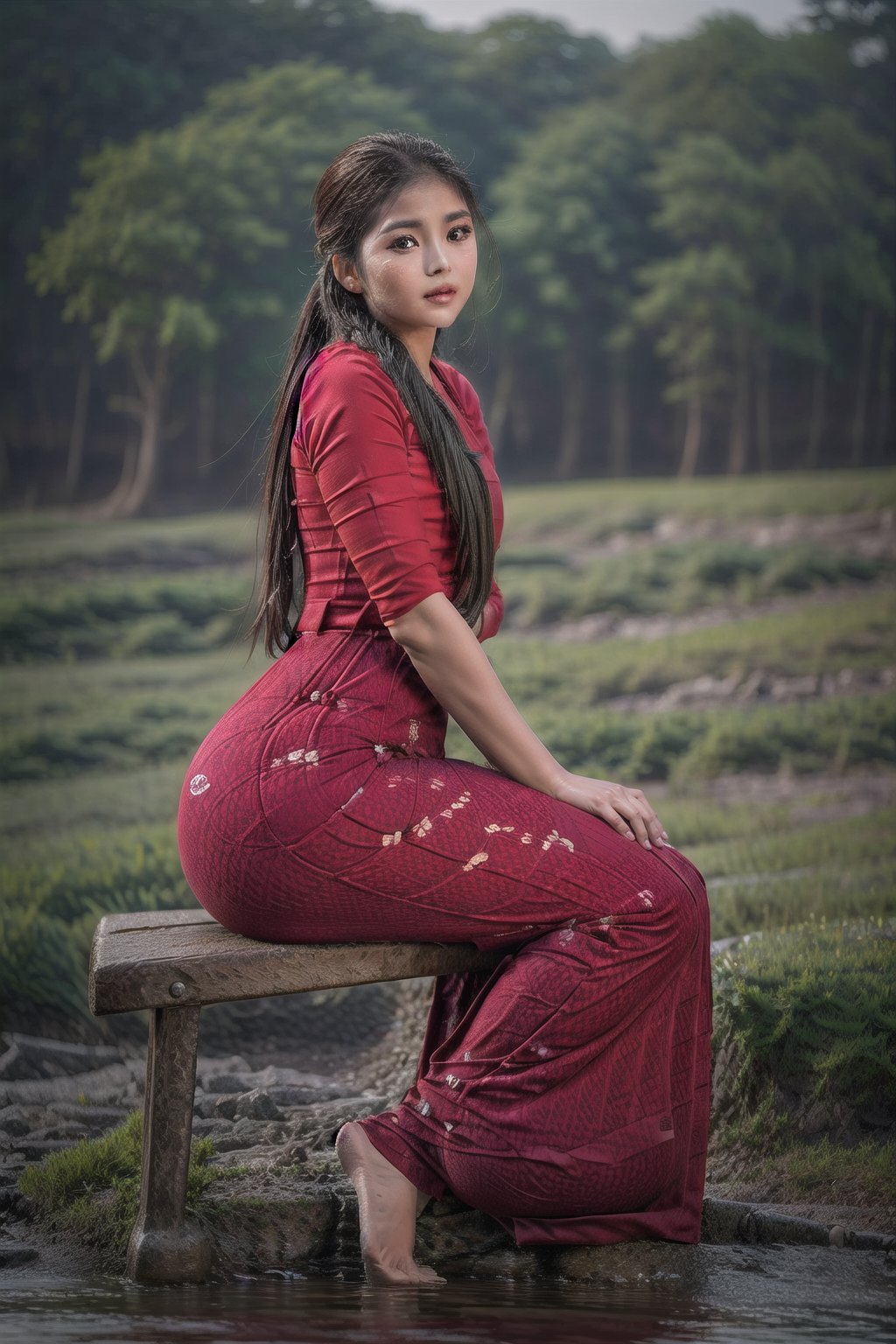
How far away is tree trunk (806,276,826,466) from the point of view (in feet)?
25.4

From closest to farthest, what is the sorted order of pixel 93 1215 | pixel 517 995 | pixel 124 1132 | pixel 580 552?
pixel 517 995, pixel 93 1215, pixel 124 1132, pixel 580 552

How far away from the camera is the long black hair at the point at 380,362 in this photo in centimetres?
239

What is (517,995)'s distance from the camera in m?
2.26

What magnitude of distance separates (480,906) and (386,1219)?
0.50m

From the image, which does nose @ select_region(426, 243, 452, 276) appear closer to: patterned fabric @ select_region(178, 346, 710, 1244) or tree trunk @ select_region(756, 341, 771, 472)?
patterned fabric @ select_region(178, 346, 710, 1244)

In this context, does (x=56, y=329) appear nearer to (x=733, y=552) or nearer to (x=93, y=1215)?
(x=733, y=552)

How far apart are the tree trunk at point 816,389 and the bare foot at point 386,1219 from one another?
610cm

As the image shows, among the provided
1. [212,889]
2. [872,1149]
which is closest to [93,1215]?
[212,889]

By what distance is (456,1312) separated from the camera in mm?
2070

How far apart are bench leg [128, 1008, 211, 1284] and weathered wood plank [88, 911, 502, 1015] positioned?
71 millimetres

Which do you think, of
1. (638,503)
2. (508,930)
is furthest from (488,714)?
(638,503)

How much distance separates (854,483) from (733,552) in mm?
719

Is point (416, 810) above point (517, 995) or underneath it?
above

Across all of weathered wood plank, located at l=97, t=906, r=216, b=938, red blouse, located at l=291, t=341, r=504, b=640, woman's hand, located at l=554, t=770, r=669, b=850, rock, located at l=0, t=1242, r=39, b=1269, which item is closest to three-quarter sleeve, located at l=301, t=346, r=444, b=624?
red blouse, located at l=291, t=341, r=504, b=640
